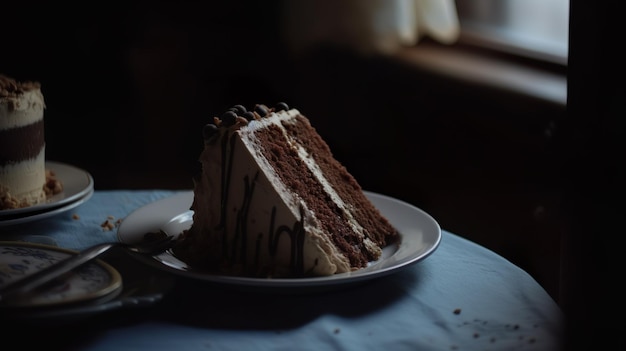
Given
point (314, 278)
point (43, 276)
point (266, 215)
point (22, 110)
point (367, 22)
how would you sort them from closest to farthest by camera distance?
1. point (43, 276)
2. point (314, 278)
3. point (266, 215)
4. point (22, 110)
5. point (367, 22)

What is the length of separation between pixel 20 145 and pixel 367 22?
6.65 feet

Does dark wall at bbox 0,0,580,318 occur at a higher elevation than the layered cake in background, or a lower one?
lower

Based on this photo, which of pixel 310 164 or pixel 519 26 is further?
pixel 519 26

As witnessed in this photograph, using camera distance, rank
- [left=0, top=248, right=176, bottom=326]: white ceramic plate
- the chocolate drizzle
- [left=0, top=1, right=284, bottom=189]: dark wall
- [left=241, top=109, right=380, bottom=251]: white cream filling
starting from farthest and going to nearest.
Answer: [left=0, top=1, right=284, bottom=189]: dark wall, [left=241, top=109, right=380, bottom=251]: white cream filling, the chocolate drizzle, [left=0, top=248, right=176, bottom=326]: white ceramic plate

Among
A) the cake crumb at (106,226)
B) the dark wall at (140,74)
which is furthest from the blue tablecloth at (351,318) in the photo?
the dark wall at (140,74)

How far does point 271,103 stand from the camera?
3822 mm

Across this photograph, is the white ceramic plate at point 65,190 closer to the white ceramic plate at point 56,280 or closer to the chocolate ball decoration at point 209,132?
the white ceramic plate at point 56,280

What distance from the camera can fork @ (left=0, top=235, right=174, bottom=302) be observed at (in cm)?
115

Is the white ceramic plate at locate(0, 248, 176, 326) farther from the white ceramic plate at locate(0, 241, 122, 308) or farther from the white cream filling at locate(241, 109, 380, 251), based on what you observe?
the white cream filling at locate(241, 109, 380, 251)

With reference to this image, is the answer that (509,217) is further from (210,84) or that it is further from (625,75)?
(625,75)

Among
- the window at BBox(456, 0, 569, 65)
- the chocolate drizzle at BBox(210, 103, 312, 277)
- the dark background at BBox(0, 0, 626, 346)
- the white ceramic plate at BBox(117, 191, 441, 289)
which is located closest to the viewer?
the white ceramic plate at BBox(117, 191, 441, 289)

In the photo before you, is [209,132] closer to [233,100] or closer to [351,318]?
[351,318]

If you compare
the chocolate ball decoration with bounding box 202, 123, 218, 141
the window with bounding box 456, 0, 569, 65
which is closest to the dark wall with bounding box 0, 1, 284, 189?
the window with bounding box 456, 0, 569, 65

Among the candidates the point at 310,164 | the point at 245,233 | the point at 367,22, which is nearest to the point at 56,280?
the point at 245,233
